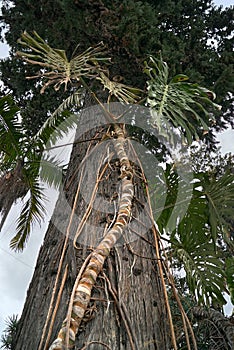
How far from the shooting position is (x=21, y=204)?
3.85m

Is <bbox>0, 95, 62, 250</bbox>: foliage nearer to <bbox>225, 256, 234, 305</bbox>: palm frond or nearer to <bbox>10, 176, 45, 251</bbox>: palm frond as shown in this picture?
<bbox>10, 176, 45, 251</bbox>: palm frond

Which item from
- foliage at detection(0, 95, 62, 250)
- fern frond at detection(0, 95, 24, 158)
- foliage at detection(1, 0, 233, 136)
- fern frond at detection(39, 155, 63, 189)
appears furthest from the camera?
fern frond at detection(39, 155, 63, 189)

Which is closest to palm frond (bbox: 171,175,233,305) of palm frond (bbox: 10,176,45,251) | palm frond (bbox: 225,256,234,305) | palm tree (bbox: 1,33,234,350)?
palm tree (bbox: 1,33,234,350)

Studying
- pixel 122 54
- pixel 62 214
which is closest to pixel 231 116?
pixel 122 54

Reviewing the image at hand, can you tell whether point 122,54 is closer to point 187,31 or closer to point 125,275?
point 187,31

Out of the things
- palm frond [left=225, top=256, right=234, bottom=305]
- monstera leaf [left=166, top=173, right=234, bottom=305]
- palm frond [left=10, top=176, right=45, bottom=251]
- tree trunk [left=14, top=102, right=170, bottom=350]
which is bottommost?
tree trunk [left=14, top=102, right=170, bottom=350]

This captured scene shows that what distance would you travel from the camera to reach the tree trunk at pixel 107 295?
3.91 ft

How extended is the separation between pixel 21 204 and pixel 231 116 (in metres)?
4.06

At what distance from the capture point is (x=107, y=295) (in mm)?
1254

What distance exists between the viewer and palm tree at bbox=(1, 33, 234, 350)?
1248 mm

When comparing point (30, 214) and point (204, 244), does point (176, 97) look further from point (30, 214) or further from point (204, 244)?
point (30, 214)

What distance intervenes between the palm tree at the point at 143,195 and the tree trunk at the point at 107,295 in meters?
0.03

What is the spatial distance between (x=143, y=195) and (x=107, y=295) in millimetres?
955

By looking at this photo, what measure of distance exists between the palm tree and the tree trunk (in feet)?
0.09
